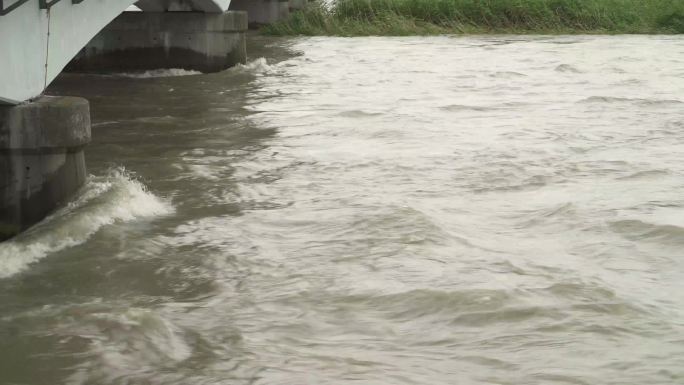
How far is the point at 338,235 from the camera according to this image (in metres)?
8.29

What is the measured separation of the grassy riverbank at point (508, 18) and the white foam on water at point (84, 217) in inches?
800

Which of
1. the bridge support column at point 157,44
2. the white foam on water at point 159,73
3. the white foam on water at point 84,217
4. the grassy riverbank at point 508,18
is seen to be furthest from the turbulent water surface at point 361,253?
the grassy riverbank at point 508,18

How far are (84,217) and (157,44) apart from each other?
13.5m

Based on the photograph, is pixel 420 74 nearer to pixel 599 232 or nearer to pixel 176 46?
pixel 176 46

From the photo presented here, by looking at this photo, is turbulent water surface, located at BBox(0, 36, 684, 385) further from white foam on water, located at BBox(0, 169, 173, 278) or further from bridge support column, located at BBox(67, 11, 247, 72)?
bridge support column, located at BBox(67, 11, 247, 72)

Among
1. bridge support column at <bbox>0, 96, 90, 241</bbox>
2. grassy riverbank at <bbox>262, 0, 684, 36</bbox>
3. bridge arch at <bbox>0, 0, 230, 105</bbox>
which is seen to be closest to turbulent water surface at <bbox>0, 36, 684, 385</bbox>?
bridge support column at <bbox>0, 96, 90, 241</bbox>

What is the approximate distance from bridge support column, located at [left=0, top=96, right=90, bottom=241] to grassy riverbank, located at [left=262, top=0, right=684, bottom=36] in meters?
21.4

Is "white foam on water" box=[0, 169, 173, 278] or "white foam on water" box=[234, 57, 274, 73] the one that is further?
A: "white foam on water" box=[234, 57, 274, 73]

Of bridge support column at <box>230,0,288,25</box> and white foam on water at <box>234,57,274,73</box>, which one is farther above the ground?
bridge support column at <box>230,0,288,25</box>

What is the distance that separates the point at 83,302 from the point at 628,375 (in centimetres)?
338

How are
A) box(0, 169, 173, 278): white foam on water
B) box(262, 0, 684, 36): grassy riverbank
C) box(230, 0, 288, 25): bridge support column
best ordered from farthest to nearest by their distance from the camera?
box(230, 0, 288, 25): bridge support column < box(262, 0, 684, 36): grassy riverbank < box(0, 169, 173, 278): white foam on water

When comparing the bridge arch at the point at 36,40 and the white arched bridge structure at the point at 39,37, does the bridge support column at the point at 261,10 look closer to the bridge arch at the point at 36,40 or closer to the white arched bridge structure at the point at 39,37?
the white arched bridge structure at the point at 39,37

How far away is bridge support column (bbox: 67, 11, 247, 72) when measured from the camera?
21158mm

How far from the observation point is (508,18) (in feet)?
96.5
